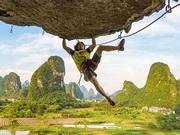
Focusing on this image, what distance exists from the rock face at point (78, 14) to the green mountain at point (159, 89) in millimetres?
40346

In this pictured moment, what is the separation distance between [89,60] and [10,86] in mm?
57621

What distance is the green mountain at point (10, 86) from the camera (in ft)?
186

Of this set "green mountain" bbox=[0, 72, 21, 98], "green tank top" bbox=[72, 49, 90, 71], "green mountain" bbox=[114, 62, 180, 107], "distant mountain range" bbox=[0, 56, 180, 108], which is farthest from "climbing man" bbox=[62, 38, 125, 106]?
"green mountain" bbox=[0, 72, 21, 98]

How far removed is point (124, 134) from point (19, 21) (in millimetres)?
19499

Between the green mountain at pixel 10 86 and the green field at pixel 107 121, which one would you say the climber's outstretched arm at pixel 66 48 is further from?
the green mountain at pixel 10 86

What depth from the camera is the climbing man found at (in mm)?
3538

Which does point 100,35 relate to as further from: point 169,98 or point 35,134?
point 169,98

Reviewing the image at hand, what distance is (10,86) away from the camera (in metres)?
58.3

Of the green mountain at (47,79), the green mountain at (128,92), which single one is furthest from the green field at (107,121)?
the green mountain at (128,92)

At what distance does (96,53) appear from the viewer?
363cm

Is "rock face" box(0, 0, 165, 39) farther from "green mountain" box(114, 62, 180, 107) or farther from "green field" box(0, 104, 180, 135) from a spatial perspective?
"green mountain" box(114, 62, 180, 107)

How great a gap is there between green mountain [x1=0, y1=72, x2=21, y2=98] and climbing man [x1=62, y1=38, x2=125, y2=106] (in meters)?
55.1

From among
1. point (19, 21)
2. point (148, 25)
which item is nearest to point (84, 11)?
point (148, 25)

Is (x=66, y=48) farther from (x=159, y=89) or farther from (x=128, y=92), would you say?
(x=128, y=92)
